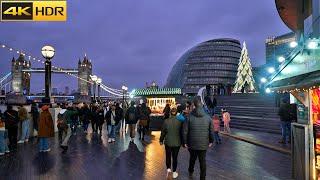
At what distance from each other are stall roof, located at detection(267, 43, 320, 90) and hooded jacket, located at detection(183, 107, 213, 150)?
6.36 ft

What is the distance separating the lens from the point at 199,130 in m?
9.39

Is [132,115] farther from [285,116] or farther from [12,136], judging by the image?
[285,116]

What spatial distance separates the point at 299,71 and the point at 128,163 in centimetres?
576

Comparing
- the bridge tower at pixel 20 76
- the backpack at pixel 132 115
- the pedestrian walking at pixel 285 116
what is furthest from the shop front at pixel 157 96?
the bridge tower at pixel 20 76

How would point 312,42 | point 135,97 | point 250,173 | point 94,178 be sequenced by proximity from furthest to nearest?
point 135,97
point 250,173
point 94,178
point 312,42

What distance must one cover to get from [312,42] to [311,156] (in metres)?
2.55

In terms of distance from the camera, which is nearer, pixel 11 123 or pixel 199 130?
pixel 199 130

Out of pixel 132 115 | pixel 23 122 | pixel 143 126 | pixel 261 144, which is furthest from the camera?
pixel 143 126

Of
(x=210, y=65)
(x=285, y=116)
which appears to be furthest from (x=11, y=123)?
(x=210, y=65)

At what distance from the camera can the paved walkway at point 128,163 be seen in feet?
34.2

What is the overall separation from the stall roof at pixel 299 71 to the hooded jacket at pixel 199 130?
1937 mm

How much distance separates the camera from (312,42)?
8.17 metres

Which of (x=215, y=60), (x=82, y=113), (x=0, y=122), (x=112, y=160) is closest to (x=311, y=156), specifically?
(x=112, y=160)

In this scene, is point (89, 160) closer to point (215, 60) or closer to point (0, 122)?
point (0, 122)
